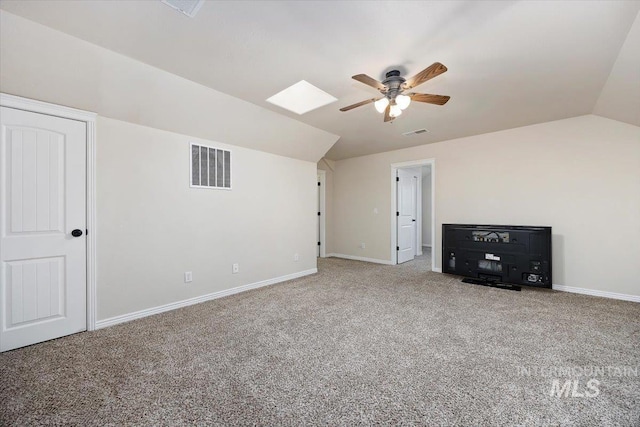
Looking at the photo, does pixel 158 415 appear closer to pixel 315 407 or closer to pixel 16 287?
pixel 315 407

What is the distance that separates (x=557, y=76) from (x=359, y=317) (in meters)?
3.09

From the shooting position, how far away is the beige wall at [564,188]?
3355 millimetres

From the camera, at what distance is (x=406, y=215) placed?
5973 mm

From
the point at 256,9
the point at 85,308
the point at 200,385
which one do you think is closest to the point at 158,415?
the point at 200,385

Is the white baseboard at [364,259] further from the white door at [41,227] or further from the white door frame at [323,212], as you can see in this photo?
the white door at [41,227]

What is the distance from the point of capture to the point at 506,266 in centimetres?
384

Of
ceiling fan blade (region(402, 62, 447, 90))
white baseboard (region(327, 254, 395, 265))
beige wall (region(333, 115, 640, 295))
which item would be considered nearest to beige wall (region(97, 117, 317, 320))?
white baseboard (region(327, 254, 395, 265))

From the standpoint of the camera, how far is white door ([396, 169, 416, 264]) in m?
5.69

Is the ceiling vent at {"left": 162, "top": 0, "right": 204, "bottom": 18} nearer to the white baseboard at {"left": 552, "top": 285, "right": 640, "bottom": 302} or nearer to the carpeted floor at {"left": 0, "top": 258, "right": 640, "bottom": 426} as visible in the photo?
the carpeted floor at {"left": 0, "top": 258, "right": 640, "bottom": 426}

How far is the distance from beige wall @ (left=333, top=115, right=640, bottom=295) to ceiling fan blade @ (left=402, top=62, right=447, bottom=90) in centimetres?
292

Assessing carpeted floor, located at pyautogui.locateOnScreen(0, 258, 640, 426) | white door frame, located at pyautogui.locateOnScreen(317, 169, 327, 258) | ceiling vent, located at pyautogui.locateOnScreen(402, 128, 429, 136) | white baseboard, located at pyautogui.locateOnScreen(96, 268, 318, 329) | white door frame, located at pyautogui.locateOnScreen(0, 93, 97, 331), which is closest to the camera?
carpeted floor, located at pyautogui.locateOnScreen(0, 258, 640, 426)

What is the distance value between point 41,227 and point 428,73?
3.55 metres

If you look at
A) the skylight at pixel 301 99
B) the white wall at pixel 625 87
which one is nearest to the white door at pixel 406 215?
the skylight at pixel 301 99

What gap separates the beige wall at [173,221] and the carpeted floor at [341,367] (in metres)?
0.38
